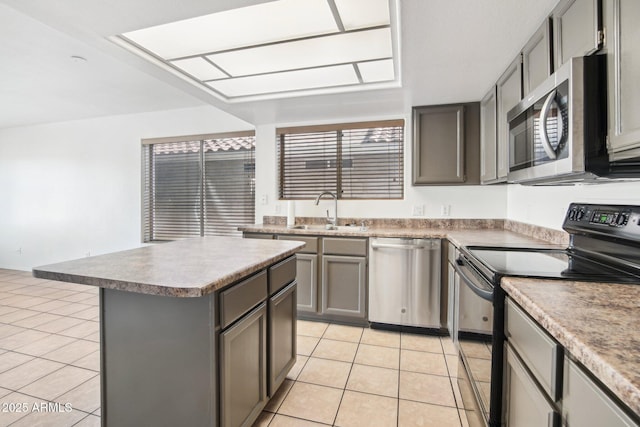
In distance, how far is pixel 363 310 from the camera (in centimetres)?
297

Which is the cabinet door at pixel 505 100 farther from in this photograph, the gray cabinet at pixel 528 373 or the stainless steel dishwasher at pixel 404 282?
the gray cabinet at pixel 528 373

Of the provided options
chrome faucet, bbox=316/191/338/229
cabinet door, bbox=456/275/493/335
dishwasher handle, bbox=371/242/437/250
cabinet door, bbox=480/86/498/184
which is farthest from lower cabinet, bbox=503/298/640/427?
chrome faucet, bbox=316/191/338/229

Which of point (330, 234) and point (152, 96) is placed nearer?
point (330, 234)

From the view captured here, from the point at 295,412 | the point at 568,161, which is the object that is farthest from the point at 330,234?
the point at 568,161

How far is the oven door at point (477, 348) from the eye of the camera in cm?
125

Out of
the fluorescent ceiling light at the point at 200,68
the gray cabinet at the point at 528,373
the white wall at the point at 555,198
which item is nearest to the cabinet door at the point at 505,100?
the white wall at the point at 555,198

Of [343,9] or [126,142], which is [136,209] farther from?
[343,9]

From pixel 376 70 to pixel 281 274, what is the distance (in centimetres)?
175

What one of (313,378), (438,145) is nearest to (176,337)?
(313,378)

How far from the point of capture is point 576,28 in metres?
1.28

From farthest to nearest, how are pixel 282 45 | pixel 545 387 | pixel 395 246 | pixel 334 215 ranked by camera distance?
pixel 334 215, pixel 395 246, pixel 282 45, pixel 545 387

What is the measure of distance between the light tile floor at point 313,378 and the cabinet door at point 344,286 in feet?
0.59

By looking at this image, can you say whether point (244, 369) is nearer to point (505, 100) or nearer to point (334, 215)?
point (334, 215)

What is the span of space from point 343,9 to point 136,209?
14.3 feet
